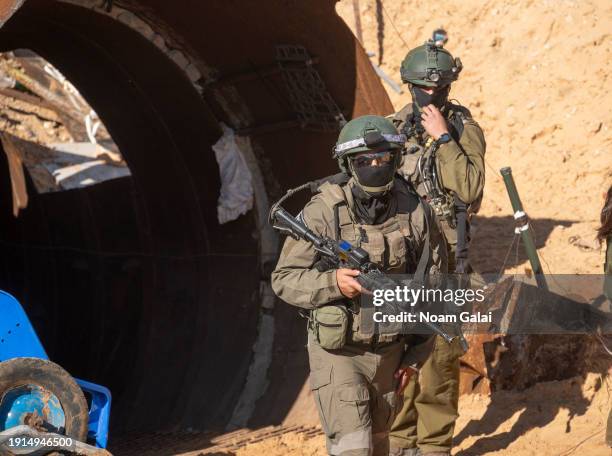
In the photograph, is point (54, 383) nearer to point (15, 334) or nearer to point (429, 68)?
point (15, 334)

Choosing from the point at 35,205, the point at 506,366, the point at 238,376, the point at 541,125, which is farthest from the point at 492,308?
the point at 35,205

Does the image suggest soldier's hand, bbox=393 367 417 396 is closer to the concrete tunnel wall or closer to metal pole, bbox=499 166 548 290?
metal pole, bbox=499 166 548 290

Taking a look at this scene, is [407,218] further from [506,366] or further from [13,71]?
[13,71]

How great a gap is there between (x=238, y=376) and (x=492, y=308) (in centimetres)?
242

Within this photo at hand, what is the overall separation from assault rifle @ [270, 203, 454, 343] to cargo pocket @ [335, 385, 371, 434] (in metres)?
0.44

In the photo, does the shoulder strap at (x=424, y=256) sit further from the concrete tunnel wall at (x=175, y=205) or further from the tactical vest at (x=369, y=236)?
the concrete tunnel wall at (x=175, y=205)

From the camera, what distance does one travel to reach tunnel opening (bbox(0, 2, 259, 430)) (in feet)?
28.2

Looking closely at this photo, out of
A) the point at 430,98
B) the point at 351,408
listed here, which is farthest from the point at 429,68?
the point at 351,408

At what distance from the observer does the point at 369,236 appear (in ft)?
16.4

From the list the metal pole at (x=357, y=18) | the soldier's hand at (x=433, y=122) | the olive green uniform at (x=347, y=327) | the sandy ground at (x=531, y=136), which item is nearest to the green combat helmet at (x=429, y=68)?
the soldier's hand at (x=433, y=122)

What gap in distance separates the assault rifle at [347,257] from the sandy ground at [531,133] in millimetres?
2487

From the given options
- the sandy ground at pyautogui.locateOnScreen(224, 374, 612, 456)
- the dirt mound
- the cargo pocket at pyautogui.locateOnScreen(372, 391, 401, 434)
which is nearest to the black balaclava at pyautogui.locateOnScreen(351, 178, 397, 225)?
the cargo pocket at pyautogui.locateOnScreen(372, 391, 401, 434)

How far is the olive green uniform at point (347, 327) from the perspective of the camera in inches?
191

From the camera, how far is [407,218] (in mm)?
5141
